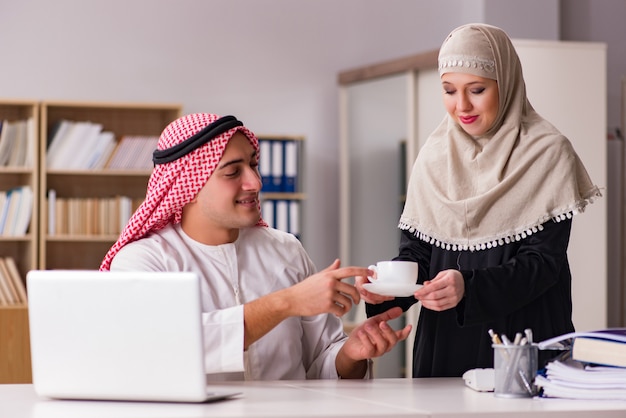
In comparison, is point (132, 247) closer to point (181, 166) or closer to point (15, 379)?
point (181, 166)

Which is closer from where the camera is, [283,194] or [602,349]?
[602,349]

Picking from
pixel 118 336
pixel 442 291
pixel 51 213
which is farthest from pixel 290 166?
pixel 118 336

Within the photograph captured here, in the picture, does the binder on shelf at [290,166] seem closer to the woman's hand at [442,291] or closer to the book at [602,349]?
the woman's hand at [442,291]

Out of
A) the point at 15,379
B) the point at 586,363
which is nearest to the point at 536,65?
the point at 15,379

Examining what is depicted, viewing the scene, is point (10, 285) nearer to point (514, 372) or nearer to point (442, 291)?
point (442, 291)

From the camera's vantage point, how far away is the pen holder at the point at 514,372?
1.87 metres

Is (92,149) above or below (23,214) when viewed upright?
above

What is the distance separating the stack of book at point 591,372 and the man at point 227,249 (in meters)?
0.47

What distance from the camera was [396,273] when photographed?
79.9 inches

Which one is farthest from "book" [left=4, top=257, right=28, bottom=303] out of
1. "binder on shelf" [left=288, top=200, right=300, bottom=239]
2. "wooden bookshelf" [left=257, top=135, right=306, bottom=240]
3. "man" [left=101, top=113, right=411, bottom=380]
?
"man" [left=101, top=113, right=411, bottom=380]

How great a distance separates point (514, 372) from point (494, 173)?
707mm

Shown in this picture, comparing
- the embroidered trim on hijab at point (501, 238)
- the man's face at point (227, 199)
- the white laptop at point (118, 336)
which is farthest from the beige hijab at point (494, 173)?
the white laptop at point (118, 336)

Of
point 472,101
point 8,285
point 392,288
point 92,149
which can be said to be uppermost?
point 92,149

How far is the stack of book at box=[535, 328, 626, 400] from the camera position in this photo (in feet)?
6.03
